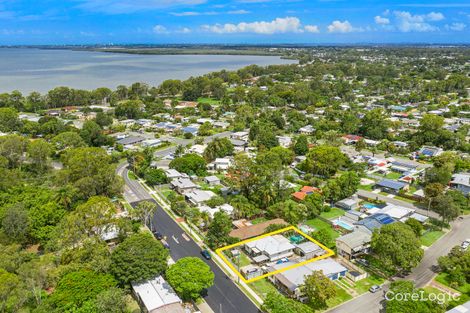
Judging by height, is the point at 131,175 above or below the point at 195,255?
above

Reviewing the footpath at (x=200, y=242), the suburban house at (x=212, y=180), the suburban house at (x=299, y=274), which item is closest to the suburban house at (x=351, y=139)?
the suburban house at (x=212, y=180)

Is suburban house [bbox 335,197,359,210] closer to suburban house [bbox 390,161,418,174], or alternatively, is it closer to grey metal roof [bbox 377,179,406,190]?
grey metal roof [bbox 377,179,406,190]

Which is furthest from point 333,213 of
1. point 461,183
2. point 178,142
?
point 178,142

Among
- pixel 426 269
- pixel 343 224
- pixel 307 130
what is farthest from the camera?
pixel 307 130

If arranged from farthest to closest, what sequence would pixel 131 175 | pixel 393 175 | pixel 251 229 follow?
pixel 131 175, pixel 393 175, pixel 251 229

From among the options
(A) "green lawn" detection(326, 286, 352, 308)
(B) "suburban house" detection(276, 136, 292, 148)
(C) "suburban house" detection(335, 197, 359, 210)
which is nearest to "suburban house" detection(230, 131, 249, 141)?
(B) "suburban house" detection(276, 136, 292, 148)

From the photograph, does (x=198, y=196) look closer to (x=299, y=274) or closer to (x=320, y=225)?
(x=320, y=225)

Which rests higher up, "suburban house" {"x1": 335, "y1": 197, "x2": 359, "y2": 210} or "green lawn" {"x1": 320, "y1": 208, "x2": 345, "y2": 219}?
"suburban house" {"x1": 335, "y1": 197, "x2": 359, "y2": 210}
